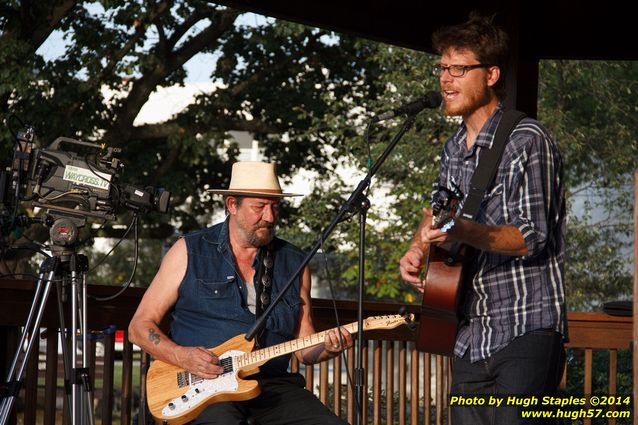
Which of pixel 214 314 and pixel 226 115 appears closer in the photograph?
pixel 214 314

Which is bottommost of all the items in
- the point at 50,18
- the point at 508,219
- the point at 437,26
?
the point at 508,219

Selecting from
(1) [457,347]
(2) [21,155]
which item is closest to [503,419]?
(1) [457,347]

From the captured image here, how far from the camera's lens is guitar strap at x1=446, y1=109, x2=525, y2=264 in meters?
3.24

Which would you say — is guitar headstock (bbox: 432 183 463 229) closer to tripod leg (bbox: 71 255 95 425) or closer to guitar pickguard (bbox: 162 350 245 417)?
guitar pickguard (bbox: 162 350 245 417)

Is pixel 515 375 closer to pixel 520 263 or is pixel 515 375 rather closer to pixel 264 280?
pixel 520 263

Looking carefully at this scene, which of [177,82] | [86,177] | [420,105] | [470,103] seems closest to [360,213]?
[420,105]

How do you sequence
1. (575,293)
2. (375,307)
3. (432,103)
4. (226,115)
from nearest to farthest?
(432,103)
(375,307)
(575,293)
(226,115)

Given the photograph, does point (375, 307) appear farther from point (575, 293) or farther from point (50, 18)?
point (50, 18)

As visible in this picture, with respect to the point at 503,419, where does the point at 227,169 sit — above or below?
above

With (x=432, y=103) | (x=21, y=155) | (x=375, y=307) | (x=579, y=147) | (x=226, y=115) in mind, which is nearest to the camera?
(x=432, y=103)

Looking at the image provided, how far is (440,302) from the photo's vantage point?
3285 mm

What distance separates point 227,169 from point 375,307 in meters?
10.4

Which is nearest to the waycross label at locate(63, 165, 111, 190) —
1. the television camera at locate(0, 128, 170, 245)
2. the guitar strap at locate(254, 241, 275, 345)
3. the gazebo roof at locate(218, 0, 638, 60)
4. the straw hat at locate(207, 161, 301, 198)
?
Result: the television camera at locate(0, 128, 170, 245)

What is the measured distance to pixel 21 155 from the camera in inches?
163
